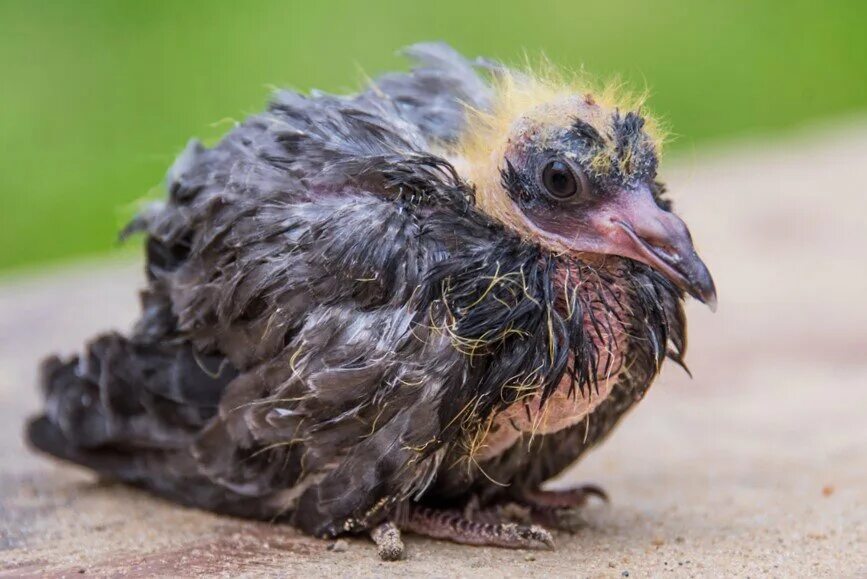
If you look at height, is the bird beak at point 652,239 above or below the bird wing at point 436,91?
below

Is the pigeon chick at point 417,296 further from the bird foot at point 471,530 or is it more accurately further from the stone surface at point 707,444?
the stone surface at point 707,444

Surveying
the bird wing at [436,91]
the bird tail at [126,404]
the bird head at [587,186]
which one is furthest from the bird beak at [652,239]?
the bird tail at [126,404]

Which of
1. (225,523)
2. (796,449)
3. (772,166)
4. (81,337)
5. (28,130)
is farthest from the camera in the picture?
(28,130)

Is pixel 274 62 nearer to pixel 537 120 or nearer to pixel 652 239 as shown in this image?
pixel 537 120

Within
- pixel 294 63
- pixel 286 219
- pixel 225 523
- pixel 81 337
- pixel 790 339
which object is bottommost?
pixel 225 523

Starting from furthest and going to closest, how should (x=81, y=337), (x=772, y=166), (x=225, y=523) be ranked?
(x=772, y=166), (x=81, y=337), (x=225, y=523)

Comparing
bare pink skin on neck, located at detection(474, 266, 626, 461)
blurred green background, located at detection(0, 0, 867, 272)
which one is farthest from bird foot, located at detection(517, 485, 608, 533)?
blurred green background, located at detection(0, 0, 867, 272)

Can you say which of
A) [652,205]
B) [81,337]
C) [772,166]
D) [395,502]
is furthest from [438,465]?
[772,166]

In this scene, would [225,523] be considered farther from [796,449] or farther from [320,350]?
[796,449]
